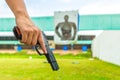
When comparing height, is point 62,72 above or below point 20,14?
below

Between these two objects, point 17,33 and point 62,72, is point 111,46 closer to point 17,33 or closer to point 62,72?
point 62,72

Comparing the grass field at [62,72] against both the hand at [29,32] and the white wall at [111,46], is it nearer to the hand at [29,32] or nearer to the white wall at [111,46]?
the white wall at [111,46]

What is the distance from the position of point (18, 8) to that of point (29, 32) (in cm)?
18

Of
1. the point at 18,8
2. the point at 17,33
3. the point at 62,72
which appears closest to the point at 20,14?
the point at 18,8

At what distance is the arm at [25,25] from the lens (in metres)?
1.24

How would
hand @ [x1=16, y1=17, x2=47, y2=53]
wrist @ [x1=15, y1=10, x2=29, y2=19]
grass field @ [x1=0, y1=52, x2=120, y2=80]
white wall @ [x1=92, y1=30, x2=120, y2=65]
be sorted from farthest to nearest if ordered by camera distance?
white wall @ [x1=92, y1=30, x2=120, y2=65]
grass field @ [x1=0, y1=52, x2=120, y2=80]
wrist @ [x1=15, y1=10, x2=29, y2=19]
hand @ [x1=16, y1=17, x2=47, y2=53]

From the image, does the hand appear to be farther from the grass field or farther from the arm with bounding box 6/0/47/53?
the grass field

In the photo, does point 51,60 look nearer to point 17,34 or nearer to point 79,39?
point 17,34

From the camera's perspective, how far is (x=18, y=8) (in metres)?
1.36

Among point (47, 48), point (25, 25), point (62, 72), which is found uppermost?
point (25, 25)

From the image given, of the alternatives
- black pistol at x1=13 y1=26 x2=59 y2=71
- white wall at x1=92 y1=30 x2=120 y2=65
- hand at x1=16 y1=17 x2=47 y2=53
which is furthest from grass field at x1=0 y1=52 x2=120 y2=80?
hand at x1=16 y1=17 x2=47 y2=53

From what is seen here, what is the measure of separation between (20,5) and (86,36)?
33.8 metres

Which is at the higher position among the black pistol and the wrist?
the wrist

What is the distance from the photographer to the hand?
1232mm
